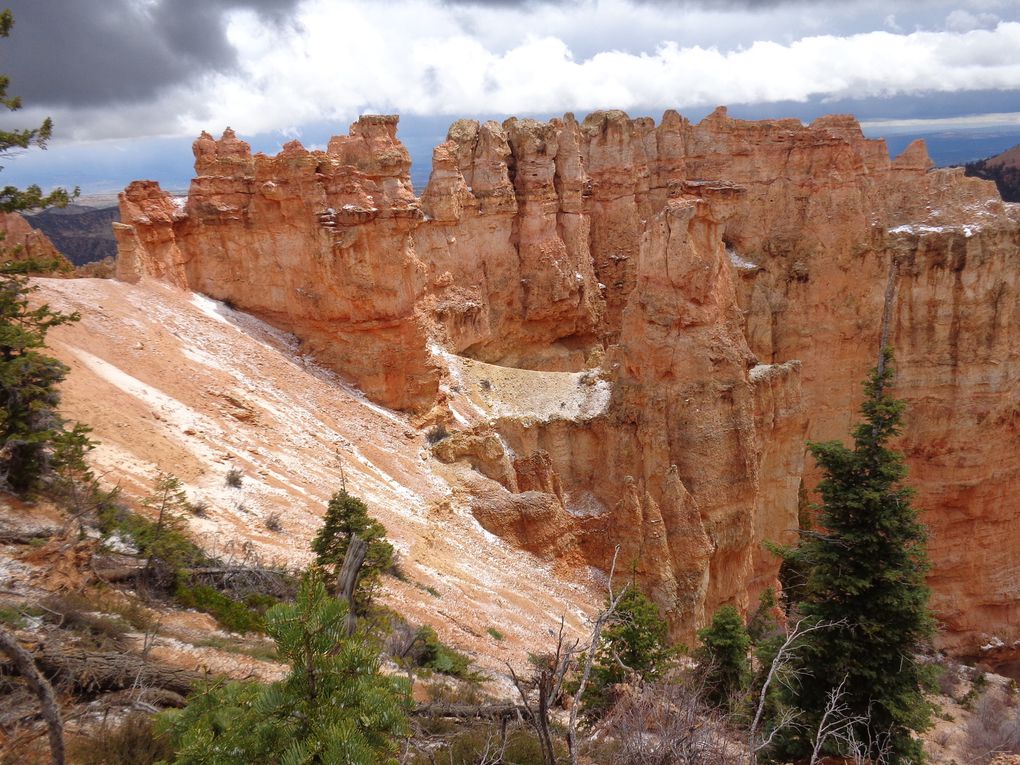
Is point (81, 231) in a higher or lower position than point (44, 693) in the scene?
higher

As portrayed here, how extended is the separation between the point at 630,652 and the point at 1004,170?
9912 cm

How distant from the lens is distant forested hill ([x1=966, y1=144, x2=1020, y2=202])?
80.5 m

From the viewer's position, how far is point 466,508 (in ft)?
79.3

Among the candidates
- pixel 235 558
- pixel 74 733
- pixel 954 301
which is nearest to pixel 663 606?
pixel 235 558

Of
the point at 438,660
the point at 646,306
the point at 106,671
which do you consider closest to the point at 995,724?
the point at 646,306

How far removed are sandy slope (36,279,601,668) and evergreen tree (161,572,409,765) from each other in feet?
35.9

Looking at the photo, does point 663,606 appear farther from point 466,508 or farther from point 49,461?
point 49,461

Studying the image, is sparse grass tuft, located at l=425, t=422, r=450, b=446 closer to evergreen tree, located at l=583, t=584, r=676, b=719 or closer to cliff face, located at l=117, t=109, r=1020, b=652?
cliff face, located at l=117, t=109, r=1020, b=652

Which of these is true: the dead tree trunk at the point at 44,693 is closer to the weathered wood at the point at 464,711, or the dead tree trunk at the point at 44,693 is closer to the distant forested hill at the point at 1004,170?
the weathered wood at the point at 464,711

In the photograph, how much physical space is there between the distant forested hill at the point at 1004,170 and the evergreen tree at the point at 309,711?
307ft

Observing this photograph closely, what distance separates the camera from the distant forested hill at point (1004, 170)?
80500mm

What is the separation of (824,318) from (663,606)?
22.2 m

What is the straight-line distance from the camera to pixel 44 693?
5031 mm

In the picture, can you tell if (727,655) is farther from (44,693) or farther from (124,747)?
(44,693)
